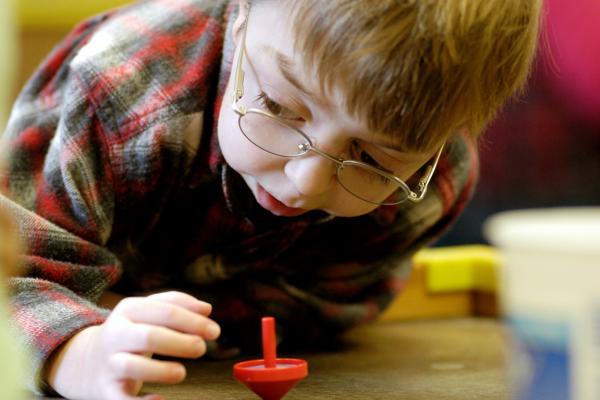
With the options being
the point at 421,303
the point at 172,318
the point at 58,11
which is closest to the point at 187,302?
the point at 172,318

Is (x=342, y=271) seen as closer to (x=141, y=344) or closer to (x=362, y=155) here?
(x=362, y=155)

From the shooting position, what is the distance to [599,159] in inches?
67.6

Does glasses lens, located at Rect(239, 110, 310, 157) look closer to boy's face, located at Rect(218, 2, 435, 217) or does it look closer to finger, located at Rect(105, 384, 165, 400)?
boy's face, located at Rect(218, 2, 435, 217)

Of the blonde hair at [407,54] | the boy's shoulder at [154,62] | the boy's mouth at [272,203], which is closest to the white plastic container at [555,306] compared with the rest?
the blonde hair at [407,54]

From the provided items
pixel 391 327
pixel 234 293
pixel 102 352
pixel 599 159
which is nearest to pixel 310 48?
pixel 102 352

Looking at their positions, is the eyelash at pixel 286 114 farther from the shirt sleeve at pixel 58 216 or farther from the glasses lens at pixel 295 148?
the shirt sleeve at pixel 58 216

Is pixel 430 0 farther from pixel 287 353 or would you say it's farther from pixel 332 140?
pixel 287 353

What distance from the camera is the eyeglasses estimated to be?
2.36 feet

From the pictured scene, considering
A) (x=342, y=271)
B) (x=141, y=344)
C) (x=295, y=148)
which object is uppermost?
(x=295, y=148)

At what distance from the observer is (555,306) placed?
449mm

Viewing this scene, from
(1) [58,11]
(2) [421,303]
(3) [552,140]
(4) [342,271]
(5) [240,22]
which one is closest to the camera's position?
(5) [240,22]

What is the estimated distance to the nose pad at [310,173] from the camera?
71cm

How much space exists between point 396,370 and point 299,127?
0.29 meters

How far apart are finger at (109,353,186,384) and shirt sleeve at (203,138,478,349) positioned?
36 cm
